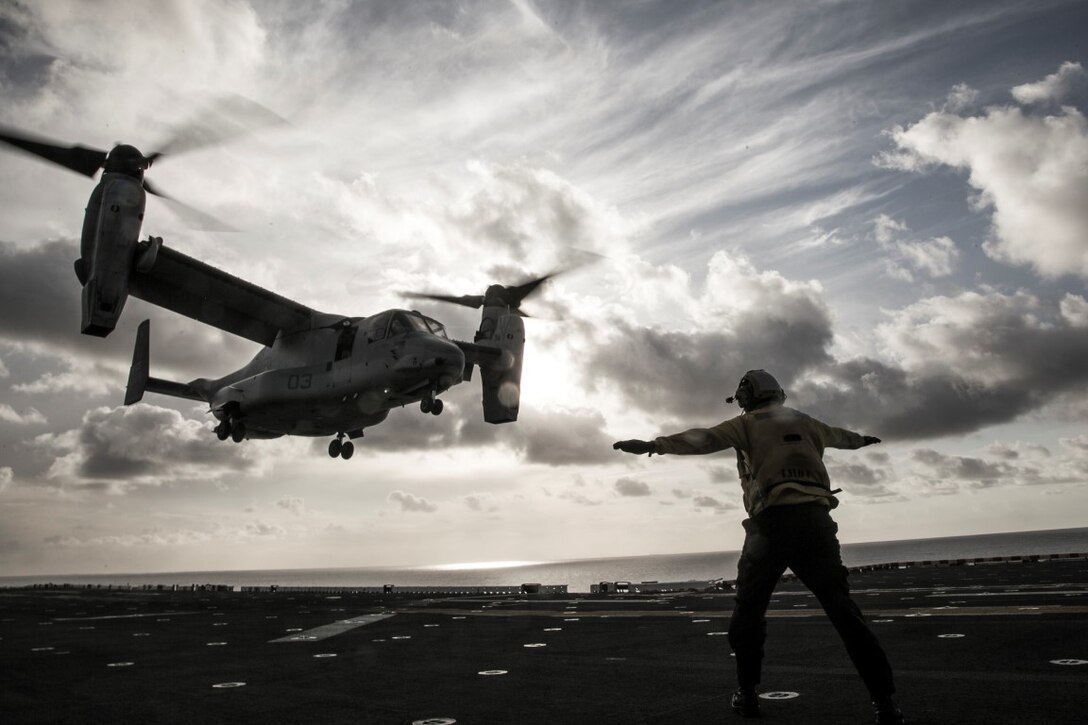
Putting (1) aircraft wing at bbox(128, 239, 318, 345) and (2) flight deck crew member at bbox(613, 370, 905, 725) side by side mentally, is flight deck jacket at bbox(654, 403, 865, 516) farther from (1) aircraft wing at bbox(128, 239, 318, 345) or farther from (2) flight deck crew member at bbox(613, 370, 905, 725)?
(1) aircraft wing at bbox(128, 239, 318, 345)

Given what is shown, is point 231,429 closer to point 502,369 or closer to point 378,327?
point 378,327

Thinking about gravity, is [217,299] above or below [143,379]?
above

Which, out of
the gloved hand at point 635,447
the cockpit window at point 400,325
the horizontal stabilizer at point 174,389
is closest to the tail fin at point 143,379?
the horizontal stabilizer at point 174,389

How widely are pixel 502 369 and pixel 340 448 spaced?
7707 mm

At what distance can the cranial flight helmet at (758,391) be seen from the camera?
595 centimetres

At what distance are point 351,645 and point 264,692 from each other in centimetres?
489

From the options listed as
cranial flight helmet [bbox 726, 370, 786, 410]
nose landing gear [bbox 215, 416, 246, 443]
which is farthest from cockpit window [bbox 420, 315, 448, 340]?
cranial flight helmet [bbox 726, 370, 786, 410]

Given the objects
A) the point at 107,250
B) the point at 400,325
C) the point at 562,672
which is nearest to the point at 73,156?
the point at 107,250

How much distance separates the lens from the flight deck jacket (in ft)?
17.9

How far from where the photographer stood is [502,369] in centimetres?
3173

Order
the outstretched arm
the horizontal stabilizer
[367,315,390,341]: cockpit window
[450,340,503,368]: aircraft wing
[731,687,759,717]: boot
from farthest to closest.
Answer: the horizontal stabilizer, [450,340,503,368]: aircraft wing, [367,315,390,341]: cockpit window, the outstretched arm, [731,687,759,717]: boot

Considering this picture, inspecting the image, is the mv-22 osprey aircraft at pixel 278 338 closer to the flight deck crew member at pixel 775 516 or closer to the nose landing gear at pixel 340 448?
the nose landing gear at pixel 340 448

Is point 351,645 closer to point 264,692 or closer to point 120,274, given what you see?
point 264,692

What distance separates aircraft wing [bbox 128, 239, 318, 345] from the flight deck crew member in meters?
23.4
